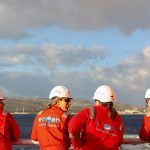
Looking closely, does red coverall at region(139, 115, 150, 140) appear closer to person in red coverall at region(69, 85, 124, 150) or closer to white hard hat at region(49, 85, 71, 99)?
person in red coverall at region(69, 85, 124, 150)

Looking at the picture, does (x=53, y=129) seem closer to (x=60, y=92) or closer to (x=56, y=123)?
(x=56, y=123)

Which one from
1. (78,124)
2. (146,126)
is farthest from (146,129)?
(78,124)

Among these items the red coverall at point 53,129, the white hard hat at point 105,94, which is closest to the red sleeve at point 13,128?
the red coverall at point 53,129

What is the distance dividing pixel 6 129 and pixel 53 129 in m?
1.00

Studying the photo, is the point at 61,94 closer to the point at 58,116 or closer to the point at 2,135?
the point at 58,116

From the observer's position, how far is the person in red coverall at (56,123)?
28.7 feet

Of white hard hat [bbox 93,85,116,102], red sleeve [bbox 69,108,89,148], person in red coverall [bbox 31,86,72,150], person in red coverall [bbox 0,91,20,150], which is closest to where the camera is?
red sleeve [bbox 69,108,89,148]

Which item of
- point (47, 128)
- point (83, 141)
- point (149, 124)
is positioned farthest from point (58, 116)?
point (149, 124)

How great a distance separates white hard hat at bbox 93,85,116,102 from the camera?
8188 millimetres

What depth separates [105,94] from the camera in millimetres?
8219

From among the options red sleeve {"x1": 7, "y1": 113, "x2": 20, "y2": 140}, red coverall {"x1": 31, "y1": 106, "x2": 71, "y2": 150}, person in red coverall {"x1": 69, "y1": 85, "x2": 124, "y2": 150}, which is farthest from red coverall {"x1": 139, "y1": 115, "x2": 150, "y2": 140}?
red sleeve {"x1": 7, "y1": 113, "x2": 20, "y2": 140}

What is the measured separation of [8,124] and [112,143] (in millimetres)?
2154

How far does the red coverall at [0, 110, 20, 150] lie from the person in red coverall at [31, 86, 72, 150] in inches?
28.6

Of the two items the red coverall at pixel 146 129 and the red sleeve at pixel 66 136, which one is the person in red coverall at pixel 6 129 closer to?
the red sleeve at pixel 66 136
